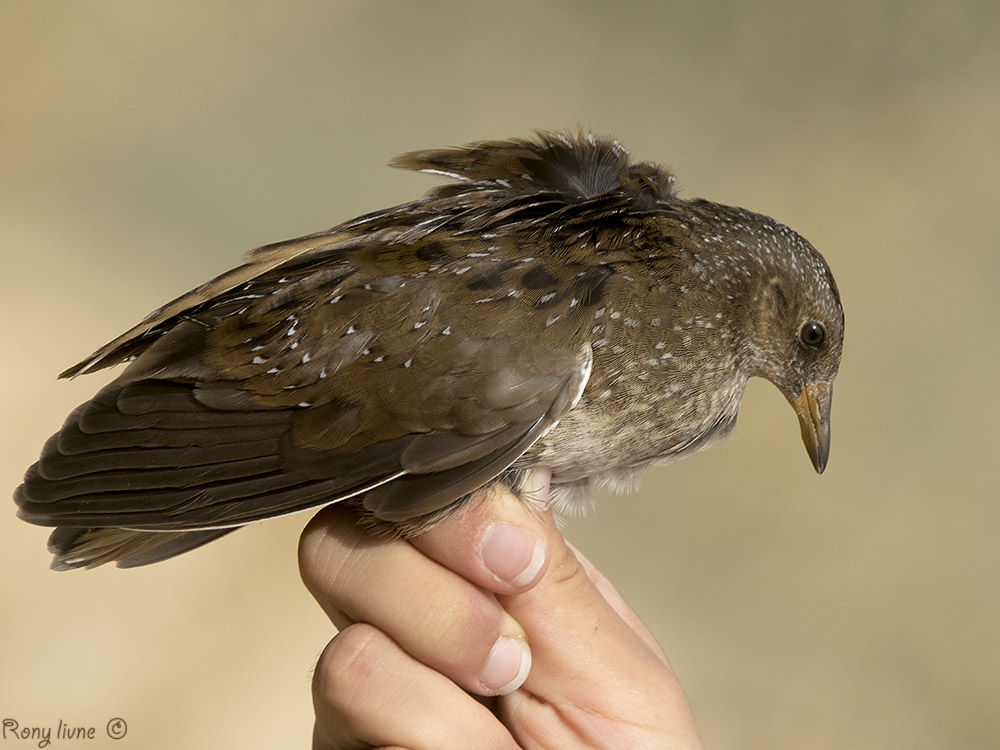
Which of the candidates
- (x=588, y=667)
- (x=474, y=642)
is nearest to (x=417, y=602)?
(x=474, y=642)

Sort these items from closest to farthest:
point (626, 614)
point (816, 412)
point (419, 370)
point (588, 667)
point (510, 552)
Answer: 1. point (419, 370)
2. point (510, 552)
3. point (588, 667)
4. point (816, 412)
5. point (626, 614)

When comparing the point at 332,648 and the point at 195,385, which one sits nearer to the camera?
the point at 195,385

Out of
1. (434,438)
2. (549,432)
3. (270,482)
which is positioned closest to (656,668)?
(549,432)

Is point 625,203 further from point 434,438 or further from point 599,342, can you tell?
point 434,438

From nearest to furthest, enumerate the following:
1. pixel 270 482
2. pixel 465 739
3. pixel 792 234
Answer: pixel 270 482, pixel 465 739, pixel 792 234

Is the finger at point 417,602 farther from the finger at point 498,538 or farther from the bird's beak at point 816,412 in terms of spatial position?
the bird's beak at point 816,412

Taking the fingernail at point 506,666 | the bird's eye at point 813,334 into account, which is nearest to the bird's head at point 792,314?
the bird's eye at point 813,334

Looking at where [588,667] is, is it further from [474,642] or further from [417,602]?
[417,602]
